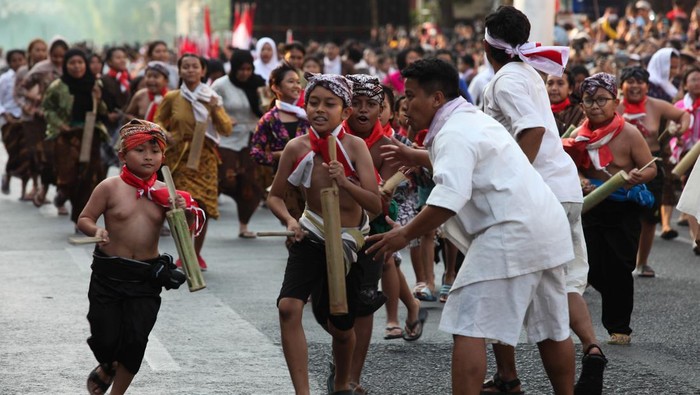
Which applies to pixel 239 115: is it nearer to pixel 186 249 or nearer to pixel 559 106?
pixel 559 106

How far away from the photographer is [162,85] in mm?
12898

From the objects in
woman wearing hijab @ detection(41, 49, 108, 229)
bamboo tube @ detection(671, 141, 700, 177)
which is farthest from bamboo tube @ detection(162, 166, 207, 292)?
woman wearing hijab @ detection(41, 49, 108, 229)

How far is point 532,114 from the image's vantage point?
650 cm

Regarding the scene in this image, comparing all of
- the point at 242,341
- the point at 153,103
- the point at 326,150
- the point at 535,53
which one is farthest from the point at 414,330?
the point at 153,103

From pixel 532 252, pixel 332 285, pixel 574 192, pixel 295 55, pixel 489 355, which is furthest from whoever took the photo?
pixel 295 55

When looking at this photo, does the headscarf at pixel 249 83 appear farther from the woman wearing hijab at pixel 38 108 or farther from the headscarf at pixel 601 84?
the headscarf at pixel 601 84

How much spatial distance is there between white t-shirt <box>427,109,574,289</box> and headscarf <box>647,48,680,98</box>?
29.4 ft

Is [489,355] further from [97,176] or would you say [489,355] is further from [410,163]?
[97,176]

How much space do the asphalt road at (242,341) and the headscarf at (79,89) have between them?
2121 mm

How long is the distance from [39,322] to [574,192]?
11.9 ft

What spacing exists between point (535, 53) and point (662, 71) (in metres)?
8.04

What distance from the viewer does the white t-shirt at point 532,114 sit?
651 cm

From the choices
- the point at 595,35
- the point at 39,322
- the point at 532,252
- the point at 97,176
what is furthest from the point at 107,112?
the point at 595,35

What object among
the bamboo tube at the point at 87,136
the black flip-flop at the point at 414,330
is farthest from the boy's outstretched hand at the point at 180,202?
the bamboo tube at the point at 87,136
